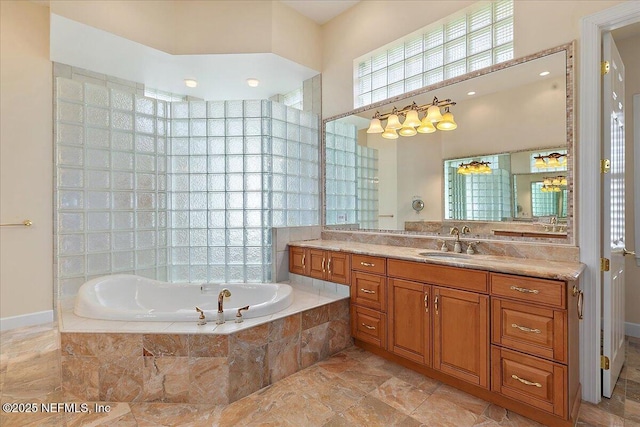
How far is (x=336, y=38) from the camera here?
143 inches

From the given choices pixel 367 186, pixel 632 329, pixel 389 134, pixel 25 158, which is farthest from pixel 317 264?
pixel 25 158

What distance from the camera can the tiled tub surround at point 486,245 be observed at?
6.83 feet

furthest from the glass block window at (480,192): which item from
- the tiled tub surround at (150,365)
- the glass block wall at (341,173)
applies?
the tiled tub surround at (150,365)

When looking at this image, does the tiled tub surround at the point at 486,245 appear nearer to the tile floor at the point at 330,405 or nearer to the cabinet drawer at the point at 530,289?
the cabinet drawer at the point at 530,289

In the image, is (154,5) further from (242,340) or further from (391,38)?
(242,340)

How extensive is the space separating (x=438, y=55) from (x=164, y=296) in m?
3.28

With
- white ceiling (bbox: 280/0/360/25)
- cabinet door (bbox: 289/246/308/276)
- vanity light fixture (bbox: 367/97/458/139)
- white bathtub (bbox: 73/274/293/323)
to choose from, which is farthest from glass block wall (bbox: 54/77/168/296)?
vanity light fixture (bbox: 367/97/458/139)

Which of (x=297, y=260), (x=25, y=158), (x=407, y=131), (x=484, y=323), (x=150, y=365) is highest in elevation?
(x=407, y=131)

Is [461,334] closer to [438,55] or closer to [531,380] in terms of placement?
[531,380]

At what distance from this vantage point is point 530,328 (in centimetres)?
176

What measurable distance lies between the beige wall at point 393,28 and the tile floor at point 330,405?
7.66 ft

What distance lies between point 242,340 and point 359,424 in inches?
33.3

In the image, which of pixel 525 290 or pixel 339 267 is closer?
pixel 525 290

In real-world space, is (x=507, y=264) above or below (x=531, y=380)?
above
